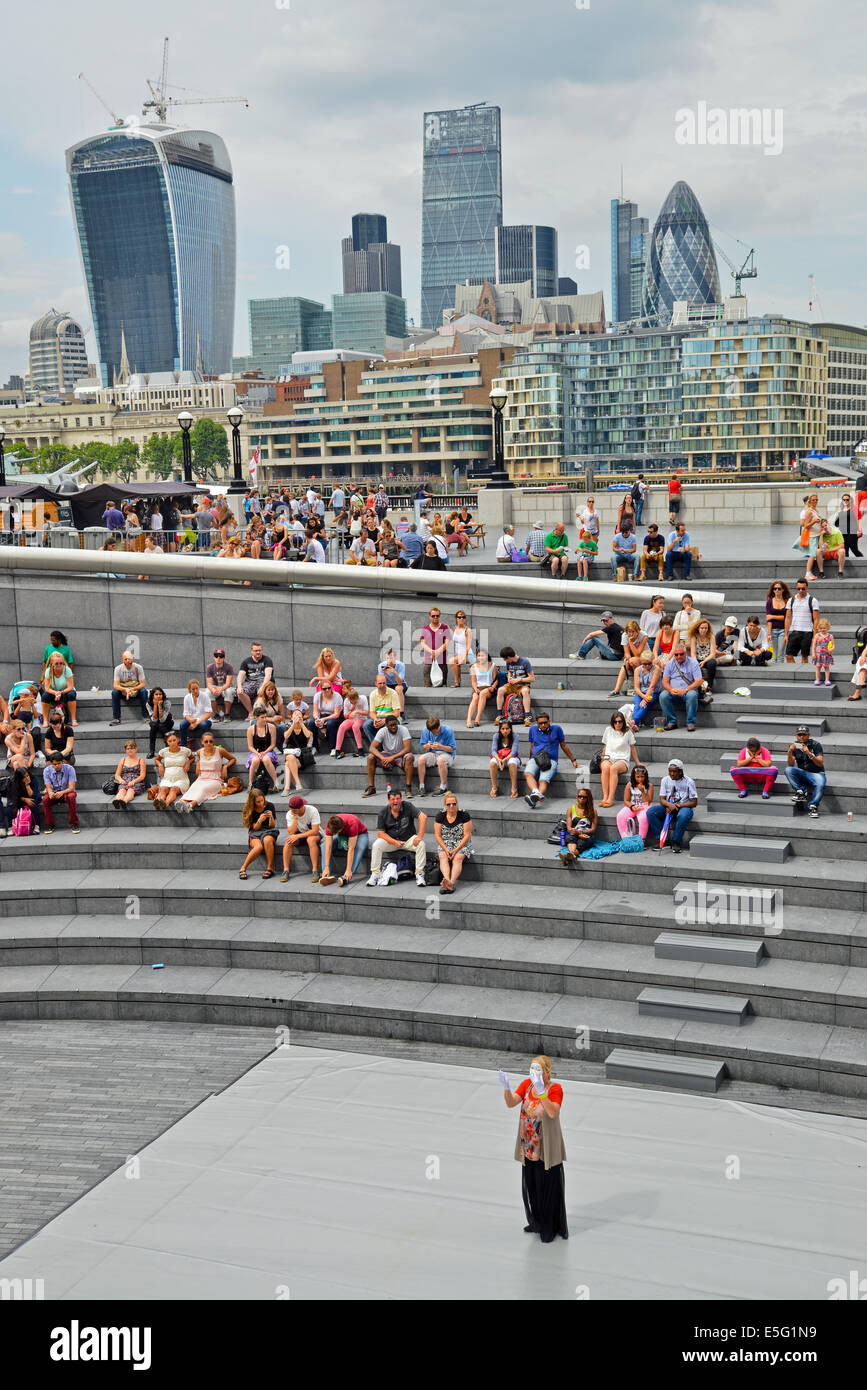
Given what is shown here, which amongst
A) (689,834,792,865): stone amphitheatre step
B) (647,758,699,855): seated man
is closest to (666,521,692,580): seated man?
(647,758,699,855): seated man

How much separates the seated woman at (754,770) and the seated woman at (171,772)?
732 cm

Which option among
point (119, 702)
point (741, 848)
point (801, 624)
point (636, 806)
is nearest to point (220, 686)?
point (119, 702)

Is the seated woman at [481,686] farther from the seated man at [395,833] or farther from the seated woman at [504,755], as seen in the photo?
the seated man at [395,833]

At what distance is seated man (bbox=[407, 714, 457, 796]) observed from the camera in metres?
16.0

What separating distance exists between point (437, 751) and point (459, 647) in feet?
9.27

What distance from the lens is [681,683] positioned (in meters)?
16.4

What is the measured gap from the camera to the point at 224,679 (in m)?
18.6

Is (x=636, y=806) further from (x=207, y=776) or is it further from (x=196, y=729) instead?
(x=196, y=729)

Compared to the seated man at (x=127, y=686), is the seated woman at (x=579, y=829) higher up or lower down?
lower down

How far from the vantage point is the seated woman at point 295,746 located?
16484mm

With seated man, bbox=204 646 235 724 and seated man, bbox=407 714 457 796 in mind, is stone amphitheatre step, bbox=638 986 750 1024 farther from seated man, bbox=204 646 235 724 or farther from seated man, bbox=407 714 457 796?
seated man, bbox=204 646 235 724

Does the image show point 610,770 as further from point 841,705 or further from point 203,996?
point 203,996

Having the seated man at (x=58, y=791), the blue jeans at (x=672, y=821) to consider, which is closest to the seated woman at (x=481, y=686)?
the blue jeans at (x=672, y=821)

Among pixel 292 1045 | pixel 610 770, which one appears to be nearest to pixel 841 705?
pixel 610 770
